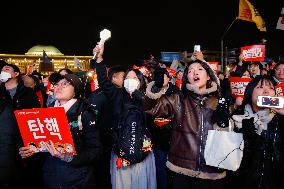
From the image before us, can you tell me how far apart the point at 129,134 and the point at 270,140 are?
1.65 meters

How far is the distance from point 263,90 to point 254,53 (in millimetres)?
5862

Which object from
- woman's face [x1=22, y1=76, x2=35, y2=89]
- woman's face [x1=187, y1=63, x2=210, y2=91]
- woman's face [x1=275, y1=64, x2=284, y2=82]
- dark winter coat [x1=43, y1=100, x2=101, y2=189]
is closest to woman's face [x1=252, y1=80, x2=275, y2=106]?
woman's face [x1=187, y1=63, x2=210, y2=91]

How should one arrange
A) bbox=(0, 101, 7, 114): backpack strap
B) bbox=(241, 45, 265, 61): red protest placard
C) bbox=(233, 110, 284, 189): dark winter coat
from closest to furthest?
bbox=(233, 110, 284, 189): dark winter coat < bbox=(0, 101, 7, 114): backpack strap < bbox=(241, 45, 265, 61): red protest placard

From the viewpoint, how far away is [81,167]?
3.47 meters

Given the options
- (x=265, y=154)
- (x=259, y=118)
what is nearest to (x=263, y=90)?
(x=259, y=118)

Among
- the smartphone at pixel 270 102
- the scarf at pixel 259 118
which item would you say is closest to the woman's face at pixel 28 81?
the scarf at pixel 259 118

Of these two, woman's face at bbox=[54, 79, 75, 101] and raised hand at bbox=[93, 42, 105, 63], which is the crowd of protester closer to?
woman's face at bbox=[54, 79, 75, 101]

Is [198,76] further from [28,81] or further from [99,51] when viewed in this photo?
[28,81]

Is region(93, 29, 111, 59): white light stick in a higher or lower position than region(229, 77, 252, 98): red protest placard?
higher

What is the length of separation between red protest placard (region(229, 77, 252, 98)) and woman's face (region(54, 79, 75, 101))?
3.39 m

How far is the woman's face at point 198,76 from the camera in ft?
11.9

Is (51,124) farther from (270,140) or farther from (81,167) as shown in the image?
(270,140)

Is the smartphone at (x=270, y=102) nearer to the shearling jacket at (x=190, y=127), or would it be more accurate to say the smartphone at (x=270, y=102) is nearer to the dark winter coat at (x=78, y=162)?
the shearling jacket at (x=190, y=127)

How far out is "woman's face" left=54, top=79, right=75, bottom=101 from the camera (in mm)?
3674
